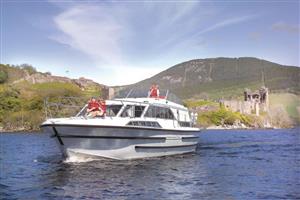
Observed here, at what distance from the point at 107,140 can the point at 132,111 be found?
3438 mm

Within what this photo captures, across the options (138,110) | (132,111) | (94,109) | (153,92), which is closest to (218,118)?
(153,92)

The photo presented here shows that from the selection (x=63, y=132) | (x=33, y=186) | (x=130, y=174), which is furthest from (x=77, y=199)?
(x=63, y=132)

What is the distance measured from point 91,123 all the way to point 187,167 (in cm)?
655

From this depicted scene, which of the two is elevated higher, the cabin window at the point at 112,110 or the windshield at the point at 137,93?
the windshield at the point at 137,93

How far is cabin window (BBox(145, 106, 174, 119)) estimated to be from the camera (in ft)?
108

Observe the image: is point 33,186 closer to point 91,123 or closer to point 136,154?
point 91,123

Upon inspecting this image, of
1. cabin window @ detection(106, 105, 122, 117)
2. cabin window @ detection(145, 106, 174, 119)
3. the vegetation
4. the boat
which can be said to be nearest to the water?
the boat

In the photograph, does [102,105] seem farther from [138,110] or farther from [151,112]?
[151,112]

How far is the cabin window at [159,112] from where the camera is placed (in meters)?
33.0

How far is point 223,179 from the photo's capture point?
78.5 feet

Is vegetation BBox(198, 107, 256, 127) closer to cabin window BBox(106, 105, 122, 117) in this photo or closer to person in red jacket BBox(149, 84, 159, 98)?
person in red jacket BBox(149, 84, 159, 98)

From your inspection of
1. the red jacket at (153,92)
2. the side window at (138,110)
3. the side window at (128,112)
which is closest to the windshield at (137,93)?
the red jacket at (153,92)

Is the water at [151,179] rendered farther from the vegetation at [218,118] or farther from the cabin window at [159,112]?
the vegetation at [218,118]

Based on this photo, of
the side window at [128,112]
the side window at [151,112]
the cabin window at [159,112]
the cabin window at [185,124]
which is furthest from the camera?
the cabin window at [185,124]
